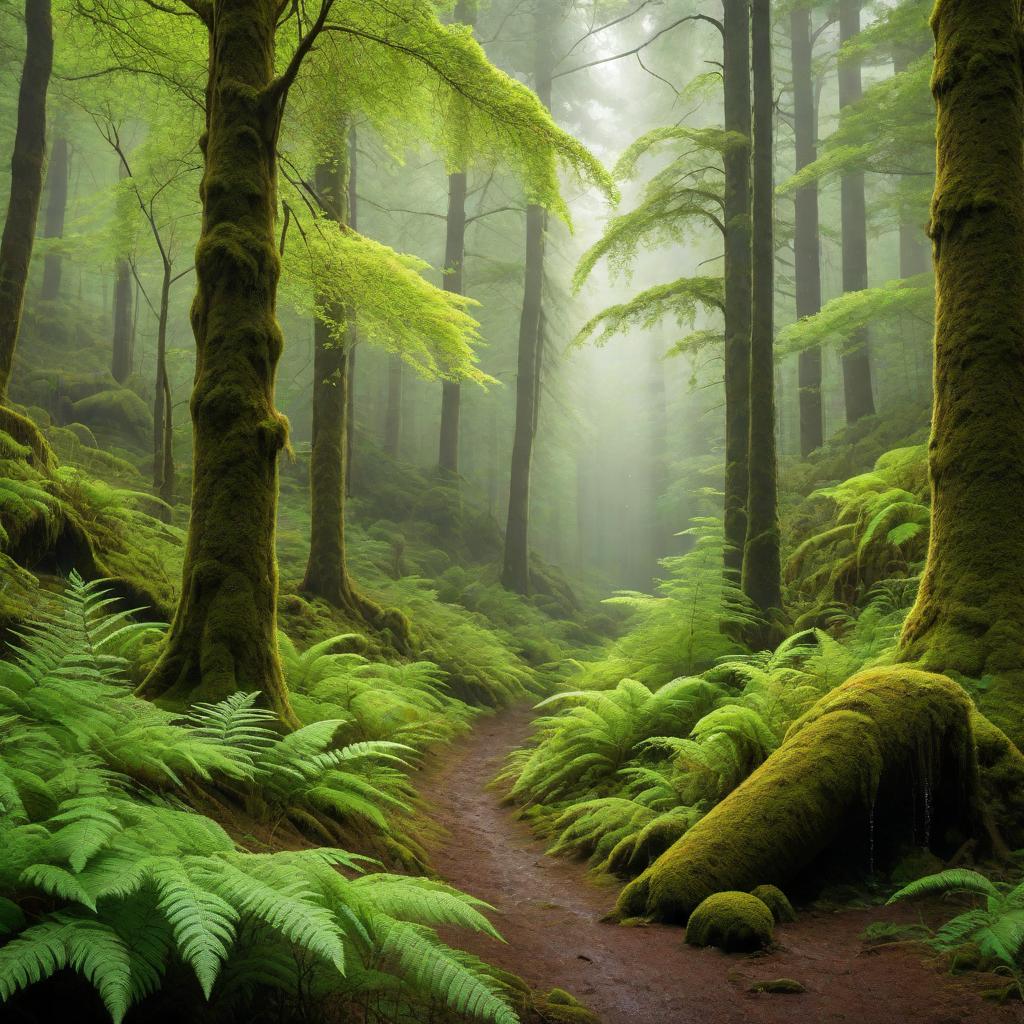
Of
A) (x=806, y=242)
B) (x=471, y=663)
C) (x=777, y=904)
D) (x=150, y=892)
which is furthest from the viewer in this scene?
(x=806, y=242)

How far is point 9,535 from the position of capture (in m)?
6.34

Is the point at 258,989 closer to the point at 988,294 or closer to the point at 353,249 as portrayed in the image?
the point at 988,294

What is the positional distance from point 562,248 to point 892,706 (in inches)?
1116

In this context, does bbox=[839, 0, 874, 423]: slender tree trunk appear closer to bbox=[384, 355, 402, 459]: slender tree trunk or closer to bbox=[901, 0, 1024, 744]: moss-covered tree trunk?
bbox=[901, 0, 1024, 744]: moss-covered tree trunk

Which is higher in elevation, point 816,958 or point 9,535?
point 9,535

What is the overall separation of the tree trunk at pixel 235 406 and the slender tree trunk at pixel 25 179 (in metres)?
6.05

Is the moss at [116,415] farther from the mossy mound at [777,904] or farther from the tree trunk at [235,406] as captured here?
the mossy mound at [777,904]

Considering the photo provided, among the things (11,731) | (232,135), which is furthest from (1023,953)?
(232,135)

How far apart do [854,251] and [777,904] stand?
21552mm

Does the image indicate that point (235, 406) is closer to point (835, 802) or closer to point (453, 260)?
point (835, 802)

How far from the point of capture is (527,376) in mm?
22391

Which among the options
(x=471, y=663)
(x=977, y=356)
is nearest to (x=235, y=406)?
(x=977, y=356)

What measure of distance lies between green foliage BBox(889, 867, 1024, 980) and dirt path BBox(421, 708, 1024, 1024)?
177 millimetres

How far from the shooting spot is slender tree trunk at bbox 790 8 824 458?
20.5 metres
